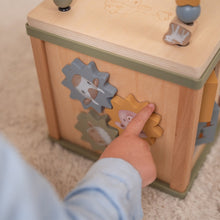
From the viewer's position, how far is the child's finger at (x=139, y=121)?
762 millimetres

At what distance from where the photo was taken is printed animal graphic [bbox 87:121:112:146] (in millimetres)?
913

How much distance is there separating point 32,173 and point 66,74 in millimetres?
424

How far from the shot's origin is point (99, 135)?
93 cm

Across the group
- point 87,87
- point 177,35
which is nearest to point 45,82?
point 87,87

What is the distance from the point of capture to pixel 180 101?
73 centimetres

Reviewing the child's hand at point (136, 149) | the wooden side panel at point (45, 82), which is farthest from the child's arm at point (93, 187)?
the wooden side panel at point (45, 82)

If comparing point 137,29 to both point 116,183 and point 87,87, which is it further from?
point 116,183

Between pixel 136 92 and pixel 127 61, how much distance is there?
0.08m

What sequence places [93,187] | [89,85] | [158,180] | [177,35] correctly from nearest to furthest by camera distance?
1. [93,187]
2. [177,35]
3. [89,85]
4. [158,180]

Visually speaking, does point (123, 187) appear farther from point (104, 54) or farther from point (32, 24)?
point (32, 24)

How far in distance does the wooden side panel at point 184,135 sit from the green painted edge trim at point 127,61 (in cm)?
2

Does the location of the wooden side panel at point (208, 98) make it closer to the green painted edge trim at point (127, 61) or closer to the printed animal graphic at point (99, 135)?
the green painted edge trim at point (127, 61)

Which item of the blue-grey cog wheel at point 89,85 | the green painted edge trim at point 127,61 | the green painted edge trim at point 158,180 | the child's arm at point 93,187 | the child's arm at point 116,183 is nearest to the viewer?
the child's arm at point 93,187

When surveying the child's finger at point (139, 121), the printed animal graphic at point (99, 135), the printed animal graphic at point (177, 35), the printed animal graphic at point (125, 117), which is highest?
the printed animal graphic at point (177, 35)
